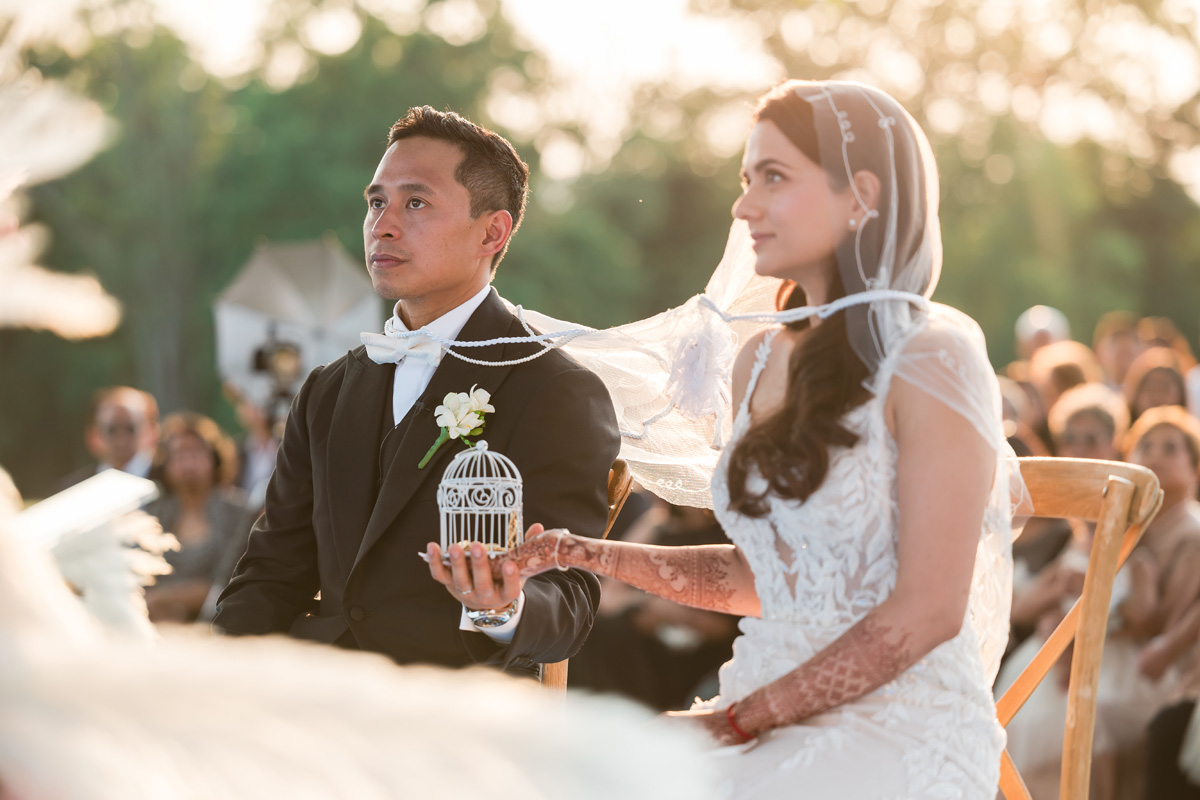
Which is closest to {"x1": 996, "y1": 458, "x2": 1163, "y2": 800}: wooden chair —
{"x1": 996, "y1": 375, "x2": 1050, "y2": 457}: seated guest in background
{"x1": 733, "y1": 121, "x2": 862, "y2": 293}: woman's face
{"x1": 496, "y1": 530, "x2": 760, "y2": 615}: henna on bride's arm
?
{"x1": 496, "y1": 530, "x2": 760, "y2": 615}: henna on bride's arm

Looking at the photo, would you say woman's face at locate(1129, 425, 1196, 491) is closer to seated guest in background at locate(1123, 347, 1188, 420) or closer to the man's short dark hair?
seated guest in background at locate(1123, 347, 1188, 420)

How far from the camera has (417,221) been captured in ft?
8.02

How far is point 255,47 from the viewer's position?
21.7 m

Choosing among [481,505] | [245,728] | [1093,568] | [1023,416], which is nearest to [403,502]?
[481,505]

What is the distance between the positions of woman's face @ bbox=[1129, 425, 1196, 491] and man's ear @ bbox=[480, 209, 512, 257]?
281cm

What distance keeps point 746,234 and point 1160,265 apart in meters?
24.0


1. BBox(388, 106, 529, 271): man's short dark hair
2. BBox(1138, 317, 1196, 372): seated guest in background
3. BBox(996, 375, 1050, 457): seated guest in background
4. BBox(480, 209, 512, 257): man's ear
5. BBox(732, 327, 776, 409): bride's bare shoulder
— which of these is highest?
BBox(388, 106, 529, 271): man's short dark hair

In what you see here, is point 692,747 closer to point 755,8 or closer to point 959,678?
point 959,678

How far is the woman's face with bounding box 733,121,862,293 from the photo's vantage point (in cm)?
190

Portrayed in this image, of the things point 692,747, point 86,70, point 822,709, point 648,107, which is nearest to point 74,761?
point 692,747

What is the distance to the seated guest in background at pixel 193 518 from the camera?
5984 millimetres

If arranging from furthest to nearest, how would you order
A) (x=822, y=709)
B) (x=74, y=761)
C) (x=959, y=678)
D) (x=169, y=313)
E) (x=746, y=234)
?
(x=169, y=313)
(x=746, y=234)
(x=959, y=678)
(x=822, y=709)
(x=74, y=761)

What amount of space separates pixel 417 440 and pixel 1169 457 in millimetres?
3052

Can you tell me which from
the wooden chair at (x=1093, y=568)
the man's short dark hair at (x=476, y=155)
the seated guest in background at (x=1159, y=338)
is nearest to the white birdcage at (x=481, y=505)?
the man's short dark hair at (x=476, y=155)
